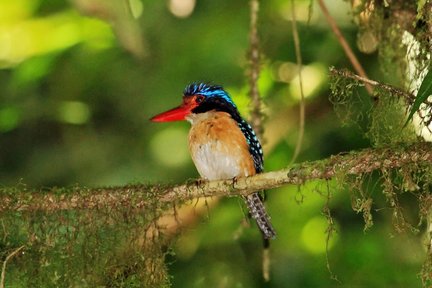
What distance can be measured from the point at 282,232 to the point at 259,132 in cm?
93

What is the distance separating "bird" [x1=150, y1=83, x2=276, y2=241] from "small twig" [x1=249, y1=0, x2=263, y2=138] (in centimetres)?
8

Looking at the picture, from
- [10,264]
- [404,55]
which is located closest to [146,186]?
[10,264]

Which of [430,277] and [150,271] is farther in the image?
[150,271]

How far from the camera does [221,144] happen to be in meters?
4.48

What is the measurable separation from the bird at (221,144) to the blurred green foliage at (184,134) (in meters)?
0.45

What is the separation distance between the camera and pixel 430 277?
10.4 feet

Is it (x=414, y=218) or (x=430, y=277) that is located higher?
(x=414, y=218)

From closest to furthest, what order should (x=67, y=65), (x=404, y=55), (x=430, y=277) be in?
1. (x=430, y=277)
2. (x=404, y=55)
3. (x=67, y=65)

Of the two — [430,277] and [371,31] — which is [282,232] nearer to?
[371,31]

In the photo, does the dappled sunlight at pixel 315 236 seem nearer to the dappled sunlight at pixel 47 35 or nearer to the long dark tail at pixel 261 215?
the long dark tail at pixel 261 215

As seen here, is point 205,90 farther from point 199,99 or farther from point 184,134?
point 184,134

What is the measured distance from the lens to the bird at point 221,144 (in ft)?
14.5

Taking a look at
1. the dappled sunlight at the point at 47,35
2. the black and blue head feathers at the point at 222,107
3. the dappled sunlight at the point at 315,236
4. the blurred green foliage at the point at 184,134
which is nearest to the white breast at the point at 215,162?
the black and blue head feathers at the point at 222,107

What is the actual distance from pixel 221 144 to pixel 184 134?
1.22 m
